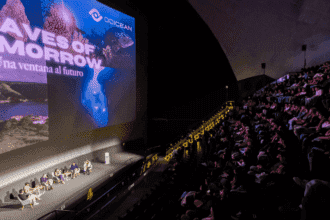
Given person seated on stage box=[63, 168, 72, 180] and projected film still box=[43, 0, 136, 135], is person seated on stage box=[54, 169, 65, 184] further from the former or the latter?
projected film still box=[43, 0, 136, 135]

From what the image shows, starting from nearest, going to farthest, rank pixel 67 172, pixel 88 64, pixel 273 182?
pixel 273 182
pixel 67 172
pixel 88 64

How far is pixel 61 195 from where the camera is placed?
15.0ft

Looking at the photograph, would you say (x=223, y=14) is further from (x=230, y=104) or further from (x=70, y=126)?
(x=70, y=126)

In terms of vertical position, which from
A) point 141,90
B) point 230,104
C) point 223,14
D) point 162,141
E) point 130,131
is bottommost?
point 162,141

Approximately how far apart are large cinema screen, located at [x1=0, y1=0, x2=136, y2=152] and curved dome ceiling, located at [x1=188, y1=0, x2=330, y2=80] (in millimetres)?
5321

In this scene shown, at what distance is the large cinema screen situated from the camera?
4152 millimetres

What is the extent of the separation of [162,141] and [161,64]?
4.09m

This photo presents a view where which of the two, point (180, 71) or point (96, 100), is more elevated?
point (180, 71)

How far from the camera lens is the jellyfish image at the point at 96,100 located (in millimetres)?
6248

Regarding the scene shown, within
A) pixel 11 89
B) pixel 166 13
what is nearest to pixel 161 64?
pixel 166 13

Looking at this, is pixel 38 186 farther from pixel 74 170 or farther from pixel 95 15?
pixel 95 15

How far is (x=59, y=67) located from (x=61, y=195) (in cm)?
323

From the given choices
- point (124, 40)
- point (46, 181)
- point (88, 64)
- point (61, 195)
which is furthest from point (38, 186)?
point (124, 40)

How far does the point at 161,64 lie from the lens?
1048 cm
